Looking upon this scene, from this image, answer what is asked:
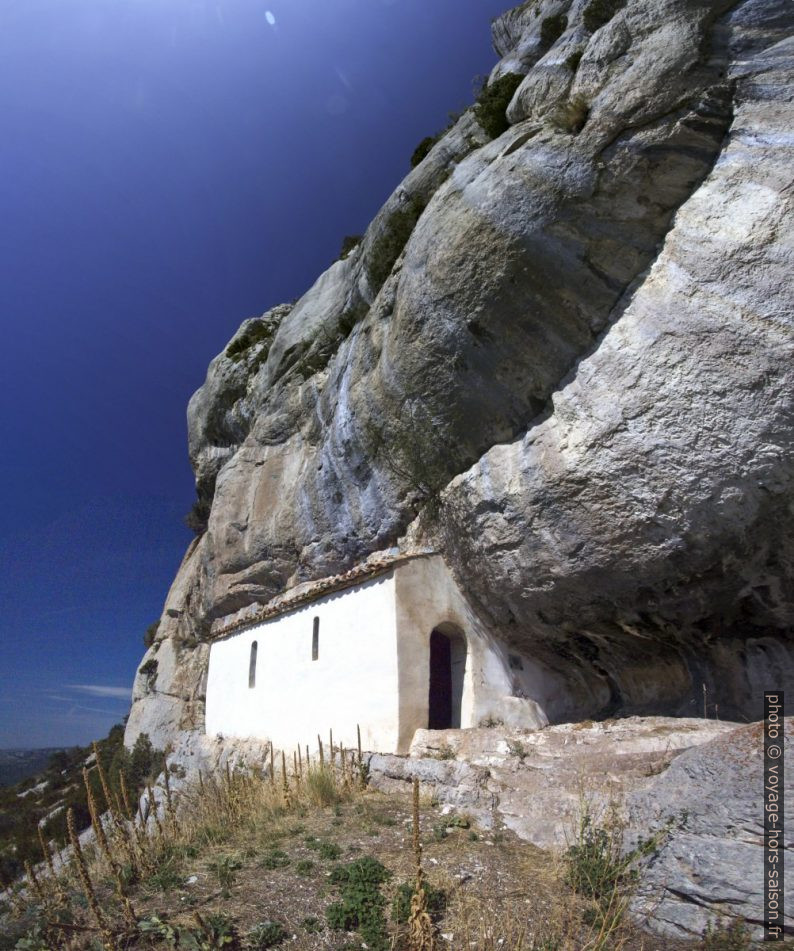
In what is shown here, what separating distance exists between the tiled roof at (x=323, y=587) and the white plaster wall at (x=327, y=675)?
0.56ft

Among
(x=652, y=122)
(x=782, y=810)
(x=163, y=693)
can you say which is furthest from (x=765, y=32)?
(x=163, y=693)

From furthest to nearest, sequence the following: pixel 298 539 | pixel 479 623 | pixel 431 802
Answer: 1. pixel 298 539
2. pixel 479 623
3. pixel 431 802

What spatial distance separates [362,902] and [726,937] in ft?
10.3

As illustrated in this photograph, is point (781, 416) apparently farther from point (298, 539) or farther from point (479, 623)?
point (298, 539)

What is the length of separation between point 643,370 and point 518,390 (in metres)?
2.40

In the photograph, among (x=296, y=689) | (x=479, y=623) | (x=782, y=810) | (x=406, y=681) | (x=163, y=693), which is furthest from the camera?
(x=163, y=693)

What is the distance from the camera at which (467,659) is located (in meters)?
12.6

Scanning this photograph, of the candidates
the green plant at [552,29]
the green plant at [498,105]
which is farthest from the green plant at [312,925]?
the green plant at [552,29]

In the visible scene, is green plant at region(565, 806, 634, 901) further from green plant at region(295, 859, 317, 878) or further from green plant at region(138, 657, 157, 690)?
green plant at region(138, 657, 157, 690)

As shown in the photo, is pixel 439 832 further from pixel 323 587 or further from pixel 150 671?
pixel 150 671

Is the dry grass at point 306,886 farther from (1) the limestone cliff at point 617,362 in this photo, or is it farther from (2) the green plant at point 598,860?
(1) the limestone cliff at point 617,362

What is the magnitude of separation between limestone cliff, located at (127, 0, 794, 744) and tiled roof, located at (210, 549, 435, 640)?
1.09 metres

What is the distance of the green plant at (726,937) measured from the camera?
467 centimetres

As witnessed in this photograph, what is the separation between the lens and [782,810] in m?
4.90
